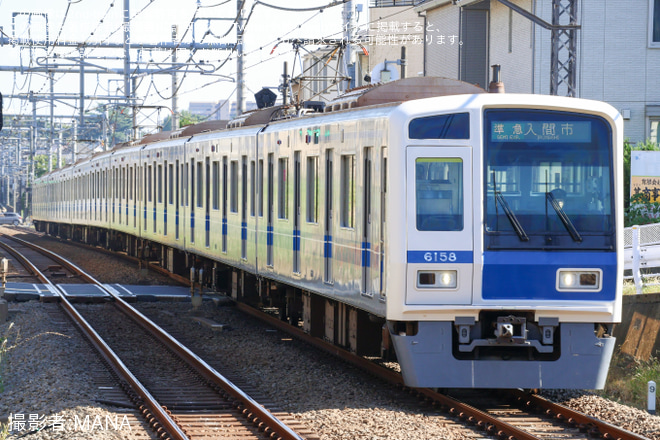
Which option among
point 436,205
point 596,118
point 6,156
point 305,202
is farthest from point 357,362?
point 6,156

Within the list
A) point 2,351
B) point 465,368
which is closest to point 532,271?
point 465,368

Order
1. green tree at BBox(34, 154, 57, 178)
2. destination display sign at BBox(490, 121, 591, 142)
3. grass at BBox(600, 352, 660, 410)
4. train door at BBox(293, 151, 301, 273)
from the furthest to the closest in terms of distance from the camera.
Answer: green tree at BBox(34, 154, 57, 178), train door at BBox(293, 151, 301, 273), grass at BBox(600, 352, 660, 410), destination display sign at BBox(490, 121, 591, 142)

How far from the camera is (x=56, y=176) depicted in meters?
43.2

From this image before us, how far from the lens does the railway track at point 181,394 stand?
7797mm

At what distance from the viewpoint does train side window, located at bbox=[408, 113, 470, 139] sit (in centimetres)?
831

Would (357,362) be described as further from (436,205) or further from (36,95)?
(36,95)

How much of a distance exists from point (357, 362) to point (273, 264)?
111 inches

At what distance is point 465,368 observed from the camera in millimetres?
8297

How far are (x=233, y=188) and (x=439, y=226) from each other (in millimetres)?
7200

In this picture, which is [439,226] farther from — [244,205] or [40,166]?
[40,166]

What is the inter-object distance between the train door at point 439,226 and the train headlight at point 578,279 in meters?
0.75

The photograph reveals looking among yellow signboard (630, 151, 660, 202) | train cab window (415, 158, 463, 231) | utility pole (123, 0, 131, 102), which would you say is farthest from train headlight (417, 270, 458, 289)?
utility pole (123, 0, 131, 102)

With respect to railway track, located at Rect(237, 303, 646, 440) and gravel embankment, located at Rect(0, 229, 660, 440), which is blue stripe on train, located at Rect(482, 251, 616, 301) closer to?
railway track, located at Rect(237, 303, 646, 440)

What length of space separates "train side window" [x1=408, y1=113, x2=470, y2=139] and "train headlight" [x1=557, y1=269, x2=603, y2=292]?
1.37m
